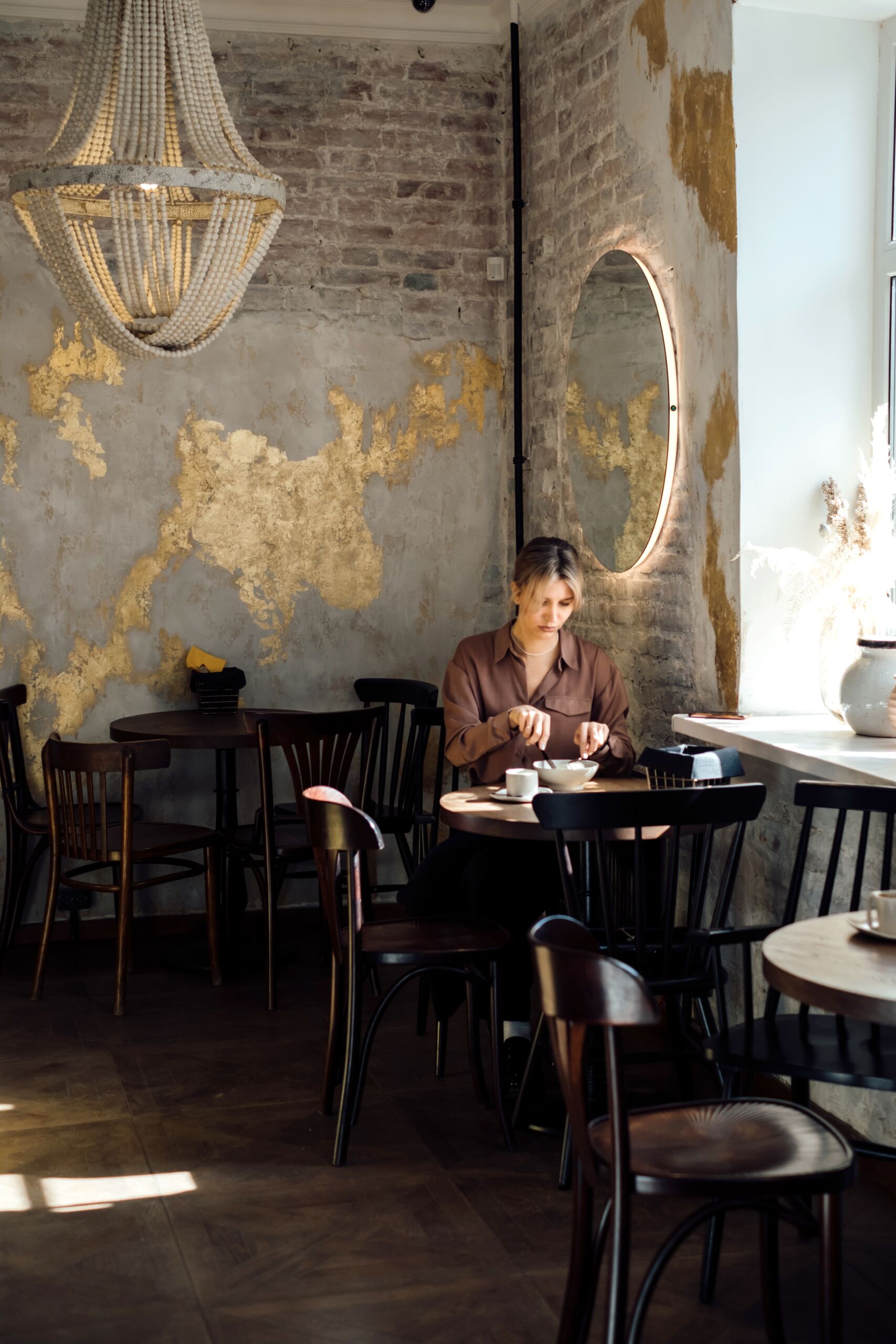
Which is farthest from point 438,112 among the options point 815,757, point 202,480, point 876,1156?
point 876,1156

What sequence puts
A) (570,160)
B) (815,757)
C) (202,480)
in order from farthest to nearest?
(202,480) → (570,160) → (815,757)

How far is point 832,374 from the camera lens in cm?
388

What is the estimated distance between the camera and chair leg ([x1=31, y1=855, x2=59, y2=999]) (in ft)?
15.3

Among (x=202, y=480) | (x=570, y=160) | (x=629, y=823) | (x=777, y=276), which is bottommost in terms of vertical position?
(x=629, y=823)

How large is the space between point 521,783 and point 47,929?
1.96 metres

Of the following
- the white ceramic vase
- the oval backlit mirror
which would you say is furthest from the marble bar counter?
the oval backlit mirror

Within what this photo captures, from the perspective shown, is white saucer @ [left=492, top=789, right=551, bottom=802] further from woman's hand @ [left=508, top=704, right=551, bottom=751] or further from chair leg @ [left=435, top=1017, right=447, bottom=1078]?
chair leg @ [left=435, top=1017, right=447, bottom=1078]

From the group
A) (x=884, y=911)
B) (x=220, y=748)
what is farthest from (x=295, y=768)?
(x=884, y=911)

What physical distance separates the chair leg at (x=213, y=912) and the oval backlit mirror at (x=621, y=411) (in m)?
1.77

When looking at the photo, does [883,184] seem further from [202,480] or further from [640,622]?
[202,480]

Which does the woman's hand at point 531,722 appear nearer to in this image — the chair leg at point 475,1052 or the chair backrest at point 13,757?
the chair leg at point 475,1052

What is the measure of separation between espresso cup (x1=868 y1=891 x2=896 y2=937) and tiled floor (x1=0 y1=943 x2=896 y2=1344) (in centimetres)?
85

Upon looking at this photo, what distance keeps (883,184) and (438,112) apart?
96.1 inches

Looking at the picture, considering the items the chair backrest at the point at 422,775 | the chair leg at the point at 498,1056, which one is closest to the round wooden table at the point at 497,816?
the chair leg at the point at 498,1056
